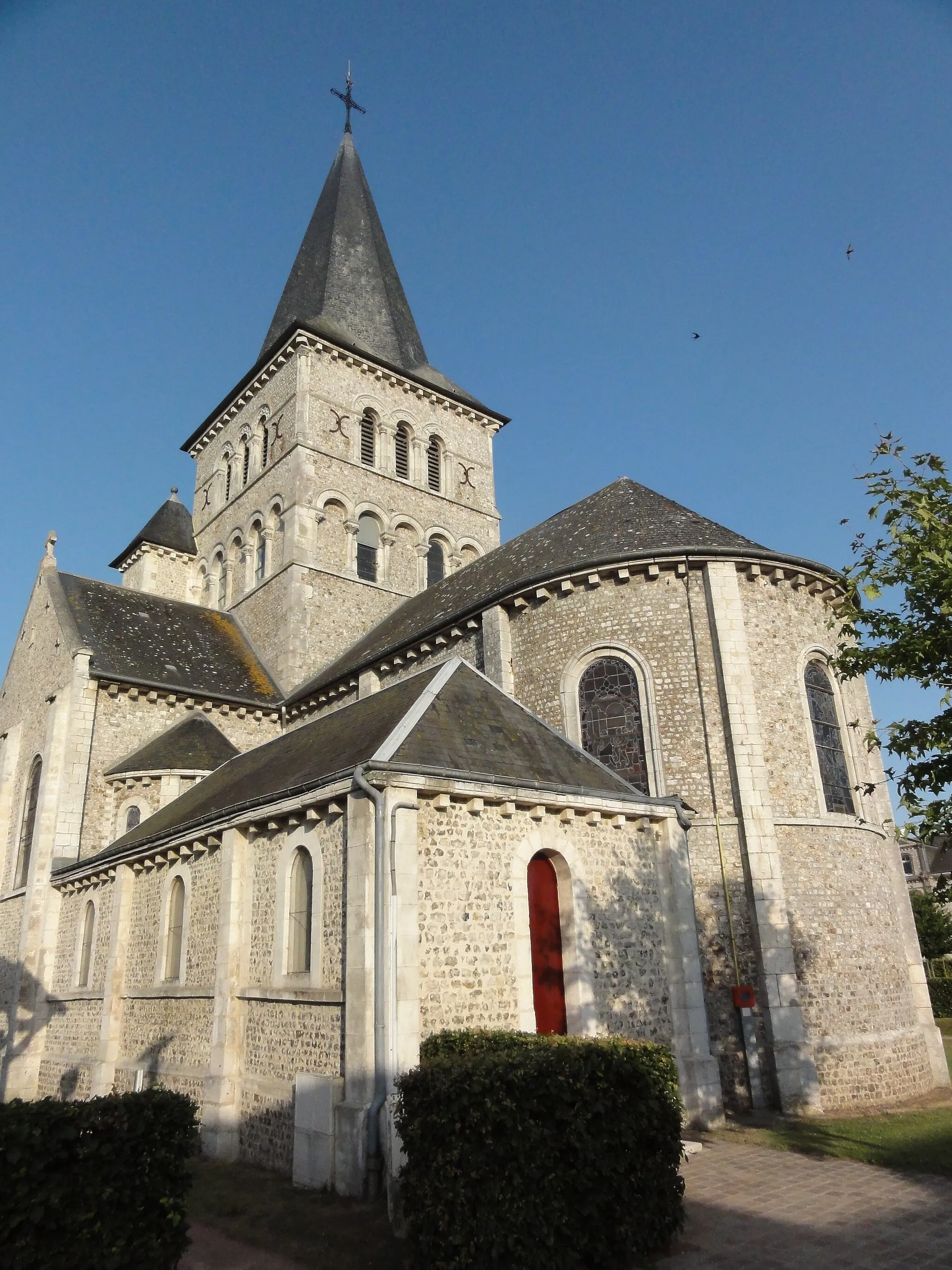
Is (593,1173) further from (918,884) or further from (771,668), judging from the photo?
(918,884)

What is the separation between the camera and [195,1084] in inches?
411

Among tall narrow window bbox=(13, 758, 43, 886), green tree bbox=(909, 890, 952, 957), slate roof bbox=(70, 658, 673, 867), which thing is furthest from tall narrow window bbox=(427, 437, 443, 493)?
green tree bbox=(909, 890, 952, 957)

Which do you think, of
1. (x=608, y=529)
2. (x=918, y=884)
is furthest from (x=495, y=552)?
(x=918, y=884)

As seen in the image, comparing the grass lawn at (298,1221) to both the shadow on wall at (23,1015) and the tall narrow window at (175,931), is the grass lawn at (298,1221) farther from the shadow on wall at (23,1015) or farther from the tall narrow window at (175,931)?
the shadow on wall at (23,1015)

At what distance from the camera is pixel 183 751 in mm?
17422

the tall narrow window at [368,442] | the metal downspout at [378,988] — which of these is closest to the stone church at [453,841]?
the metal downspout at [378,988]

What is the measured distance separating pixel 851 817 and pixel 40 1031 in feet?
46.3

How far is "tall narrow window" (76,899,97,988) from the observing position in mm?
14312

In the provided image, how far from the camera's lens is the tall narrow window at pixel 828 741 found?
13.5 metres

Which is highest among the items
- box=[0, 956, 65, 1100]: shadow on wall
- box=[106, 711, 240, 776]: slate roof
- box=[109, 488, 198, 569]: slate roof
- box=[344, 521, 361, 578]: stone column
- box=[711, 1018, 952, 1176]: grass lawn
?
box=[109, 488, 198, 569]: slate roof

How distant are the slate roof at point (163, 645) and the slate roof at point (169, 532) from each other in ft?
15.8

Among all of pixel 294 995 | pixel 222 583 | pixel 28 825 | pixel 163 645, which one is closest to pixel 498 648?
pixel 294 995

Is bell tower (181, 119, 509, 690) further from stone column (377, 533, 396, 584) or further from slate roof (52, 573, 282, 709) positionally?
slate roof (52, 573, 282, 709)

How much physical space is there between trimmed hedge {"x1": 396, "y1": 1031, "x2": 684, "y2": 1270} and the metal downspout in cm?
116
